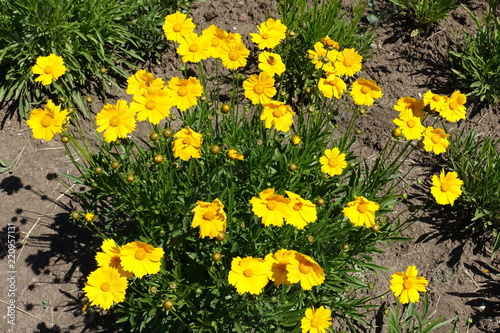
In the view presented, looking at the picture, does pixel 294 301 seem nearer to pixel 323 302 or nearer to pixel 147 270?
pixel 323 302

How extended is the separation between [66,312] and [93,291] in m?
1.22

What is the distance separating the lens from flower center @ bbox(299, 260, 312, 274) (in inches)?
82.2

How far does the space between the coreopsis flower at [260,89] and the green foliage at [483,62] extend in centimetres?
243

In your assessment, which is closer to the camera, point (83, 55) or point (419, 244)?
point (419, 244)

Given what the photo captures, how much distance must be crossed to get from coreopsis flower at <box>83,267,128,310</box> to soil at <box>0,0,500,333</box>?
91cm

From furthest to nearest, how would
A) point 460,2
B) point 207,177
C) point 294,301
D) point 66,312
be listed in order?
point 460,2
point 66,312
point 207,177
point 294,301

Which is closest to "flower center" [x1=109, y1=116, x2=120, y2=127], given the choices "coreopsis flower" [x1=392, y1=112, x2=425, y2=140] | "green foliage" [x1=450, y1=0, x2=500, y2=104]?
"coreopsis flower" [x1=392, y1=112, x2=425, y2=140]

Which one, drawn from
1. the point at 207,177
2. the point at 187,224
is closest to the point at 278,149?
the point at 207,177

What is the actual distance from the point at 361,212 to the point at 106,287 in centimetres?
121

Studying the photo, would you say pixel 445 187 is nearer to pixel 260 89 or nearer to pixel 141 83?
pixel 260 89

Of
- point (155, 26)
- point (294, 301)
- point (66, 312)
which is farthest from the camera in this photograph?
point (155, 26)

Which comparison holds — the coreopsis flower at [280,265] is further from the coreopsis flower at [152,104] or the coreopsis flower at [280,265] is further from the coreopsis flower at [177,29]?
the coreopsis flower at [177,29]

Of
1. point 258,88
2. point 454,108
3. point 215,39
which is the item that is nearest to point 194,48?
point 215,39

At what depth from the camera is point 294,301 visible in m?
2.59
